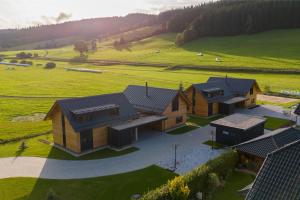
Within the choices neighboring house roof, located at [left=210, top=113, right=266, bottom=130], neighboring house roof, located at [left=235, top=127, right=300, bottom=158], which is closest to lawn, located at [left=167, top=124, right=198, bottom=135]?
neighboring house roof, located at [left=210, top=113, right=266, bottom=130]

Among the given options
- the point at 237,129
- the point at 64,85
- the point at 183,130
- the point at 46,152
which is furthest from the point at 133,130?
the point at 64,85

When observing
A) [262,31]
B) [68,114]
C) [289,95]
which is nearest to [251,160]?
[68,114]

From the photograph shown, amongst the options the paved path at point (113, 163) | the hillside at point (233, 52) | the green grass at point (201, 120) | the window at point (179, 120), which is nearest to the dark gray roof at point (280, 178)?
the paved path at point (113, 163)

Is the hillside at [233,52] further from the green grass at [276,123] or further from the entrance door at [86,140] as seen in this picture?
the entrance door at [86,140]

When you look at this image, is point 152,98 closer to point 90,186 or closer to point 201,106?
point 201,106

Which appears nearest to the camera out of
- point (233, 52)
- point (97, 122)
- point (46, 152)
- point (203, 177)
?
point (203, 177)

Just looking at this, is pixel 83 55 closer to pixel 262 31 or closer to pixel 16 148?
pixel 262 31

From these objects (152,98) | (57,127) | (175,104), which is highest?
(152,98)
